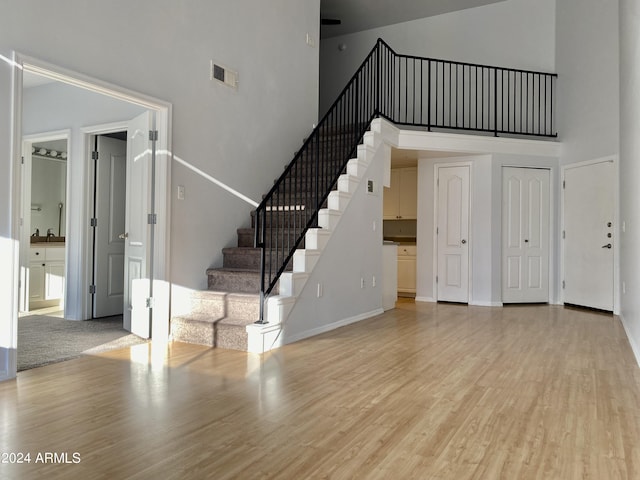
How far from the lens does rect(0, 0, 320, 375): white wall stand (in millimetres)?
3492

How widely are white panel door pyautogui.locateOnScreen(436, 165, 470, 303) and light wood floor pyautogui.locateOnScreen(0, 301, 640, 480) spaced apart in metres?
3.03

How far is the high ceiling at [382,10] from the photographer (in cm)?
846

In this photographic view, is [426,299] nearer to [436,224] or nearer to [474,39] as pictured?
[436,224]

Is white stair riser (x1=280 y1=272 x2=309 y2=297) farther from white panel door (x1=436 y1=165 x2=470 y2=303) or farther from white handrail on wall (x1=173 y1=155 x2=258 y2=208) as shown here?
white panel door (x1=436 y1=165 x2=470 y2=303)

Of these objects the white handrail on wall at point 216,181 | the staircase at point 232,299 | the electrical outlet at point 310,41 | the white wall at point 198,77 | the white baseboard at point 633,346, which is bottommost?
the white baseboard at point 633,346

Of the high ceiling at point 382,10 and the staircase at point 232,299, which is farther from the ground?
the high ceiling at point 382,10

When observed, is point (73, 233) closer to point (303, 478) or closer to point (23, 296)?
point (23, 296)

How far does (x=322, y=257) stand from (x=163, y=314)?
1.64 m

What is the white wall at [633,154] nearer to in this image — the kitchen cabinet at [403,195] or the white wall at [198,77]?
the white wall at [198,77]

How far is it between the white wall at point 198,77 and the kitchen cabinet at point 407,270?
3.12 m

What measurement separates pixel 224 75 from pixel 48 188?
4339mm

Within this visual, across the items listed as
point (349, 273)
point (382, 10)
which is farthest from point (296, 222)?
point (382, 10)

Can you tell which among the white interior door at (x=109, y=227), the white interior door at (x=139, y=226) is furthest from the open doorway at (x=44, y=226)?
the white interior door at (x=139, y=226)

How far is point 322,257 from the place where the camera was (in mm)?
5133
